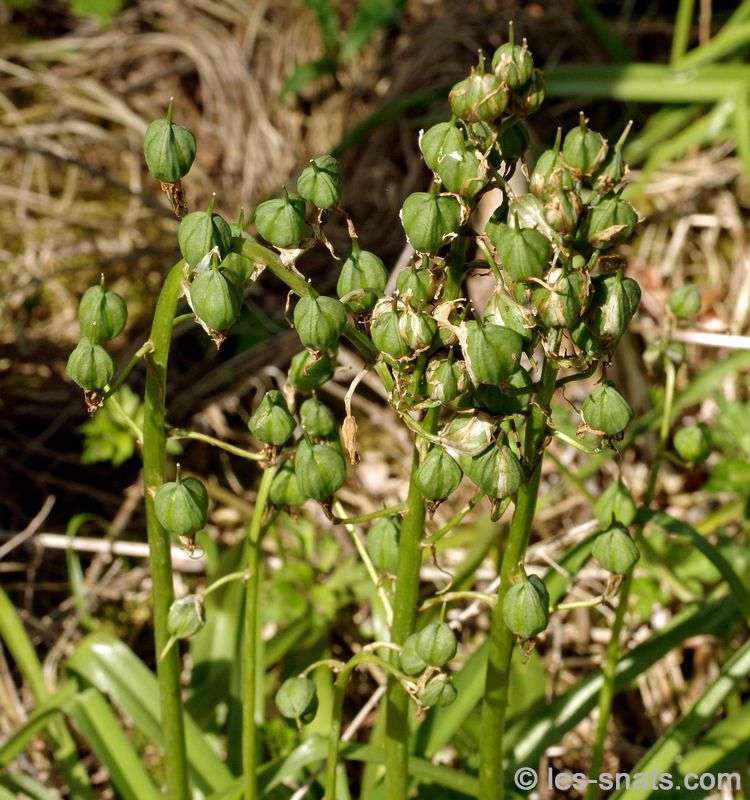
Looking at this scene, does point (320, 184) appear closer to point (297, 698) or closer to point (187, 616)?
point (187, 616)

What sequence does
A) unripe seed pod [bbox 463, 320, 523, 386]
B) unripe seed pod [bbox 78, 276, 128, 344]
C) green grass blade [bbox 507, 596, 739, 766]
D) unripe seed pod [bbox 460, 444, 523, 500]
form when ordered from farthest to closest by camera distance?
1. green grass blade [bbox 507, 596, 739, 766]
2. unripe seed pod [bbox 78, 276, 128, 344]
3. unripe seed pod [bbox 460, 444, 523, 500]
4. unripe seed pod [bbox 463, 320, 523, 386]

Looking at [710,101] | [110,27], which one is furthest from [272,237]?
[110,27]

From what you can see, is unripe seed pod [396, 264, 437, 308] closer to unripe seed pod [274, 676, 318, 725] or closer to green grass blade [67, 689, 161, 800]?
unripe seed pod [274, 676, 318, 725]

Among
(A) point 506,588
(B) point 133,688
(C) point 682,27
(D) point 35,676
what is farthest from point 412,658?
(C) point 682,27

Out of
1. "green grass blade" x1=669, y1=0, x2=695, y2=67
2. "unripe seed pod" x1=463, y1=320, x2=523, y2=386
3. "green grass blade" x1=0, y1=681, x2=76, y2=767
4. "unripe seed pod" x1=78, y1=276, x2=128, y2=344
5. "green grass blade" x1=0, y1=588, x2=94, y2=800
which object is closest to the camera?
"unripe seed pod" x1=463, y1=320, x2=523, y2=386

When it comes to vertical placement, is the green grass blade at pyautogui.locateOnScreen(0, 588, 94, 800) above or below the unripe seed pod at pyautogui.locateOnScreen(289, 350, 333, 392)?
below

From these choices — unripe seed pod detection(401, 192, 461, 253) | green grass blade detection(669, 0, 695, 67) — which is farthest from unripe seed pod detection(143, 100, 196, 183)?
green grass blade detection(669, 0, 695, 67)

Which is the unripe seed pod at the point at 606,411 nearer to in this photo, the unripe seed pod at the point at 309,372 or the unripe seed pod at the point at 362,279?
the unripe seed pod at the point at 362,279

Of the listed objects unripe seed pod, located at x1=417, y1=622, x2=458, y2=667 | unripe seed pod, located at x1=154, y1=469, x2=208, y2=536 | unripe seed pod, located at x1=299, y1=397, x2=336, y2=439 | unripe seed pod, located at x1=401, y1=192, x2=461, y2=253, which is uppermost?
unripe seed pod, located at x1=401, y1=192, x2=461, y2=253
